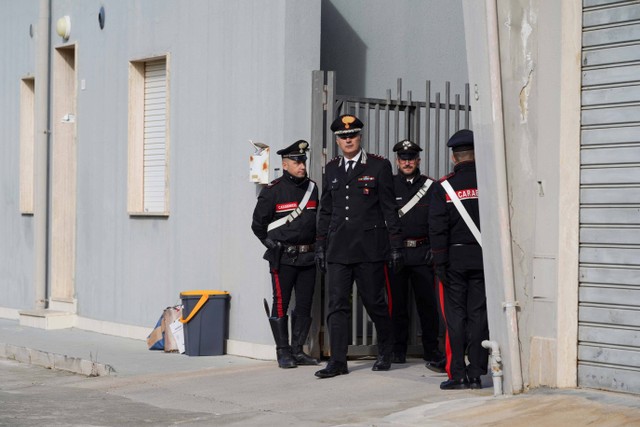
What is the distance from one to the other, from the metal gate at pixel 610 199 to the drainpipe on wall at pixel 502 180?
1.70 feet

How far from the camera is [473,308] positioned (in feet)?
33.7

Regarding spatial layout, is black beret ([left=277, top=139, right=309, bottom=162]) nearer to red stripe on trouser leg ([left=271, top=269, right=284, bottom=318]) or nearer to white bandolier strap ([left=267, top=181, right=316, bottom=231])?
white bandolier strap ([left=267, top=181, right=316, bottom=231])

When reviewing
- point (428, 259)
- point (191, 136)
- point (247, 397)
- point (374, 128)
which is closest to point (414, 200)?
point (428, 259)

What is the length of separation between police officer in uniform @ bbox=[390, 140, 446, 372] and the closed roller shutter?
12.9 feet

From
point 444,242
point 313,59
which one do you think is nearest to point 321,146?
point 313,59

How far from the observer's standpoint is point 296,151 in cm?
1184

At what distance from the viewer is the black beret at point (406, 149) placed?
470 inches

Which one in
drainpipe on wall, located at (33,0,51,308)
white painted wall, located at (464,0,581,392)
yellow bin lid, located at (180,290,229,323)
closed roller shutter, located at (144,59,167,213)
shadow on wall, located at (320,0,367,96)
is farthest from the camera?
drainpipe on wall, located at (33,0,51,308)

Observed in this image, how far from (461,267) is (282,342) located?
2428mm

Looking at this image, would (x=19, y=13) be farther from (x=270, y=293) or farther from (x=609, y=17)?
(x=609, y=17)

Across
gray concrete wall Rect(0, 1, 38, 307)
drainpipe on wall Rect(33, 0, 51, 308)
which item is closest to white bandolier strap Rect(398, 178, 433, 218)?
drainpipe on wall Rect(33, 0, 51, 308)

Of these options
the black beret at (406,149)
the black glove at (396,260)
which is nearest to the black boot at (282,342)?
the black glove at (396,260)

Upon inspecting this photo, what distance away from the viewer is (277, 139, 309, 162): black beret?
38.8 ft

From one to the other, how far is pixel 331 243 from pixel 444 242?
1280 millimetres
